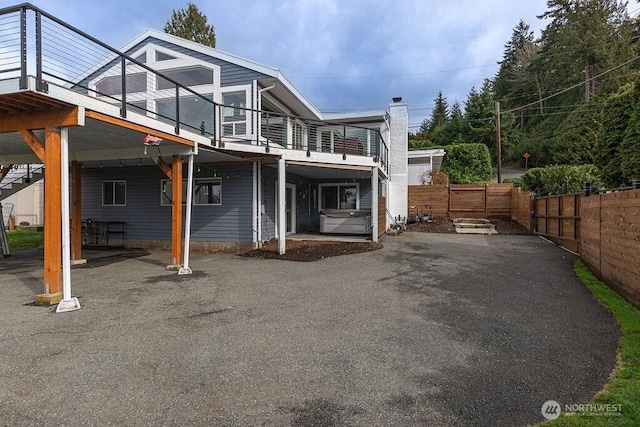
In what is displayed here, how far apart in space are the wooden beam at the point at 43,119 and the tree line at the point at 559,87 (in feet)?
88.8

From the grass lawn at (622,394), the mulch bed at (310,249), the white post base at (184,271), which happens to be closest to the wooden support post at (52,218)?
the white post base at (184,271)

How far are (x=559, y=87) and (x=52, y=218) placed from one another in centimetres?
4102

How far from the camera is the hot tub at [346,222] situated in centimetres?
1291

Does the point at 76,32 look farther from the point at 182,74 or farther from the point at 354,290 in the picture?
the point at 182,74

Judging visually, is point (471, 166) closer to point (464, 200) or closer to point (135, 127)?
point (464, 200)

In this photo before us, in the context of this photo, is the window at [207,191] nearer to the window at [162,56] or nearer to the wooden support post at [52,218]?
the window at [162,56]

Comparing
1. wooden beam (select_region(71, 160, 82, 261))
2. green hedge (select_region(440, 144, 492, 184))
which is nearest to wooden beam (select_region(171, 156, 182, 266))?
wooden beam (select_region(71, 160, 82, 261))

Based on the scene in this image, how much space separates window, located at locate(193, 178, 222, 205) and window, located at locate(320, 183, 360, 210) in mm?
5419

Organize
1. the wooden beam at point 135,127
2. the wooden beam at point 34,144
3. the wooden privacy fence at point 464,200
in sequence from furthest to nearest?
1. the wooden privacy fence at point 464,200
2. the wooden beam at point 135,127
3. the wooden beam at point 34,144

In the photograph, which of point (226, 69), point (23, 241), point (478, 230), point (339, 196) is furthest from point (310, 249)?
point (23, 241)

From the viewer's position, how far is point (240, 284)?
666 centimetres

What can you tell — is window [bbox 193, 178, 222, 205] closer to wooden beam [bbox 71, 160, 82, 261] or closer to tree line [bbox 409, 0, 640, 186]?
wooden beam [bbox 71, 160, 82, 261]

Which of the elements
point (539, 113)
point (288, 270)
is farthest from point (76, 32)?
point (539, 113)

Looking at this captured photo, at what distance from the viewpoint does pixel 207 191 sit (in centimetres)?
1138
